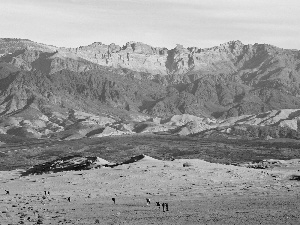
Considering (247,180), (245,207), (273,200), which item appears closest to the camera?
(245,207)

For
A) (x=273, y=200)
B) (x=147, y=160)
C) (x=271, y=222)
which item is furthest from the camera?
(x=147, y=160)

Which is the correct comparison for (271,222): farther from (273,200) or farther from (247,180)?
(247,180)

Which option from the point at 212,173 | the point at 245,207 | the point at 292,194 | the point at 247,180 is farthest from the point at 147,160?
the point at 245,207

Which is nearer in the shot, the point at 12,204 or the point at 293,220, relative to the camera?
the point at 293,220

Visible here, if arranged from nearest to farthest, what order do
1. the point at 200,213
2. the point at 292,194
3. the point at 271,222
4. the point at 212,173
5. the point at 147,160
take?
the point at 271,222, the point at 200,213, the point at 292,194, the point at 212,173, the point at 147,160

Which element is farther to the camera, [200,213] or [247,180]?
[247,180]

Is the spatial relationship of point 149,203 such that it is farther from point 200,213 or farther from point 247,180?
point 247,180

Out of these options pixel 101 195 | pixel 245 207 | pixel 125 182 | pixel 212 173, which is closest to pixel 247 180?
pixel 212 173

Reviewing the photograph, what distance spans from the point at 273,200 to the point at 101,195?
93.1ft

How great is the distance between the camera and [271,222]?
196 ft

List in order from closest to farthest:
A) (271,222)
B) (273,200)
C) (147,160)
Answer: (271,222) < (273,200) < (147,160)

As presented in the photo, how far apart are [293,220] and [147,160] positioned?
3338 inches

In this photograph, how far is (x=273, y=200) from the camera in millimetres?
79625

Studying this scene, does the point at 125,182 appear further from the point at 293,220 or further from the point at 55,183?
the point at 293,220
